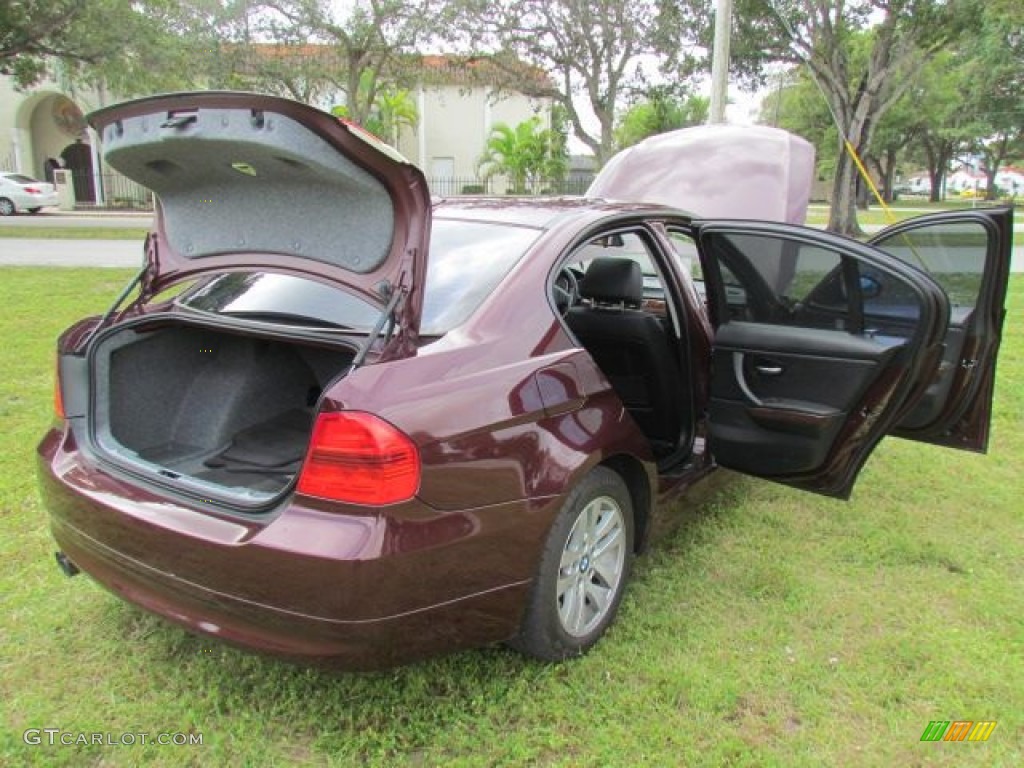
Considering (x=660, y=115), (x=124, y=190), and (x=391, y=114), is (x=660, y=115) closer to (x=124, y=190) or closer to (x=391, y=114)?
→ (x=391, y=114)

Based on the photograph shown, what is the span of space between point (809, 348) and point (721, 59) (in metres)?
9.36

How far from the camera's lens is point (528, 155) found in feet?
97.8

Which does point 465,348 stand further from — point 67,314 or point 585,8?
point 585,8

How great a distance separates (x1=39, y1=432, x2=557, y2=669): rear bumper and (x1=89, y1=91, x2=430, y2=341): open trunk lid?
58 cm

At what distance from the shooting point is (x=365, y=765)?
220 cm

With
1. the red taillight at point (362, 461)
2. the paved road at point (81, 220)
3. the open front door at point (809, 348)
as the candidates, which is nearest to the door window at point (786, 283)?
the open front door at point (809, 348)

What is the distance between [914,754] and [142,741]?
2.25m

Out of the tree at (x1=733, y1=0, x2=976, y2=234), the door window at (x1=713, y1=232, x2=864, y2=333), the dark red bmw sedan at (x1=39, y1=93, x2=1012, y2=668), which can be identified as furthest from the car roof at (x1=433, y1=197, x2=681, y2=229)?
the tree at (x1=733, y1=0, x2=976, y2=234)

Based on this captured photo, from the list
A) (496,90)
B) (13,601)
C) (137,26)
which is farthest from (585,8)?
(13,601)

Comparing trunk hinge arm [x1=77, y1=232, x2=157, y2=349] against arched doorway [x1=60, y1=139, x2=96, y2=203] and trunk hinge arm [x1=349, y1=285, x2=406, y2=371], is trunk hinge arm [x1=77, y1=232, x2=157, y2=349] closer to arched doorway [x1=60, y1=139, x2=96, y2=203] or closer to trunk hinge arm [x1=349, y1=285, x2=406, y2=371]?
trunk hinge arm [x1=349, y1=285, x2=406, y2=371]

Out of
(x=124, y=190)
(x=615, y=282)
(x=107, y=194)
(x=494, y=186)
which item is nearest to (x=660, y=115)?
(x=494, y=186)

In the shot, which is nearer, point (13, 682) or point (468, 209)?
point (13, 682)

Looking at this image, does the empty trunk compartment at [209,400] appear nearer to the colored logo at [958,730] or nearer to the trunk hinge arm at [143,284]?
the trunk hinge arm at [143,284]

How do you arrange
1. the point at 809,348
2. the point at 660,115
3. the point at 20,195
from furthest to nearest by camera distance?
1. the point at 660,115
2. the point at 20,195
3. the point at 809,348
